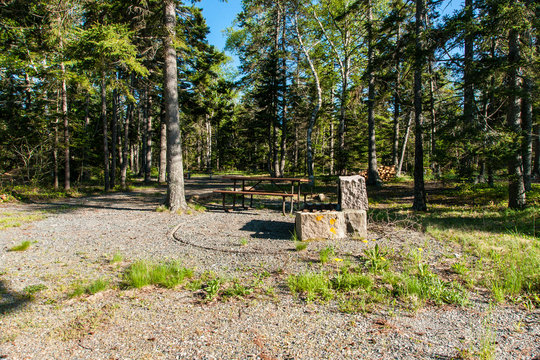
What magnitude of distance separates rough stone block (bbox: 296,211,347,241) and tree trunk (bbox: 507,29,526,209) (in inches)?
202

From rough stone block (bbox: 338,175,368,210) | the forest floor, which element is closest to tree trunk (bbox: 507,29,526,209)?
the forest floor

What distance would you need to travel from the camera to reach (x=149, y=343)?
7.79ft

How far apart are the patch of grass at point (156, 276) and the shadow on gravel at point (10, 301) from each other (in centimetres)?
101

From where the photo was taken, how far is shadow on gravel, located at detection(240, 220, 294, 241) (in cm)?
592

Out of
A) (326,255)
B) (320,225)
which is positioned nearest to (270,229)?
(320,225)

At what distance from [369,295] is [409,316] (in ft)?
1.62

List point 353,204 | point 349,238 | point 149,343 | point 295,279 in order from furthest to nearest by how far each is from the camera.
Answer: point 353,204, point 349,238, point 295,279, point 149,343

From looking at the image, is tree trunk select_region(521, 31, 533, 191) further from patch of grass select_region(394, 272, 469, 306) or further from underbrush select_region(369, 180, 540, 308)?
patch of grass select_region(394, 272, 469, 306)

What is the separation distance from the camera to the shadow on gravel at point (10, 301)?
2902 millimetres

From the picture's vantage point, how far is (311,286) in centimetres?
330

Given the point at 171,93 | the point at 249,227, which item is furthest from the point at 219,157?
the point at 249,227

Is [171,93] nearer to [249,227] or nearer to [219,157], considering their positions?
[249,227]

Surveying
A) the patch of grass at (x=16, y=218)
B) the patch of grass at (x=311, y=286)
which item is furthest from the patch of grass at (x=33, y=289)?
the patch of grass at (x=16, y=218)

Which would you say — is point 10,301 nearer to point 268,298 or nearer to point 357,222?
point 268,298
